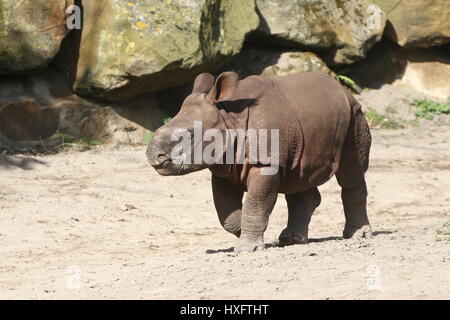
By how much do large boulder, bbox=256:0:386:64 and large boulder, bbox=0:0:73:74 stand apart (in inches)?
128

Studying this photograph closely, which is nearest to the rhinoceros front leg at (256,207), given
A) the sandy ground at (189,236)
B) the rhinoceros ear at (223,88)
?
the sandy ground at (189,236)

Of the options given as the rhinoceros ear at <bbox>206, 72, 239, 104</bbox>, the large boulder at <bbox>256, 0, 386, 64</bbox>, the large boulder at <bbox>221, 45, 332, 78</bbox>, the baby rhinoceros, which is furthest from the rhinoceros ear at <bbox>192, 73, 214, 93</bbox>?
the large boulder at <bbox>256, 0, 386, 64</bbox>

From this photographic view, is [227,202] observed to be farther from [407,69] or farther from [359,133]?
[407,69]

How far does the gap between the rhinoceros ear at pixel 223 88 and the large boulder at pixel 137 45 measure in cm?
457

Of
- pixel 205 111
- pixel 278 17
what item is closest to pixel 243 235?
pixel 205 111

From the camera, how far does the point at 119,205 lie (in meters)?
10.7

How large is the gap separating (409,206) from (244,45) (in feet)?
13.2

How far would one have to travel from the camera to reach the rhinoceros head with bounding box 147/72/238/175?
7.29m

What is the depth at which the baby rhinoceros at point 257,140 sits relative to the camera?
7.41 meters

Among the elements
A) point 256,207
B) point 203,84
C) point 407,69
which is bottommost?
point 407,69

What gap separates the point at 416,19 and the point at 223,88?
8.41 metres

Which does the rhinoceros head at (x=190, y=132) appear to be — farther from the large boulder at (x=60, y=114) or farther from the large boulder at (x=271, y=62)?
the large boulder at (x=271, y=62)

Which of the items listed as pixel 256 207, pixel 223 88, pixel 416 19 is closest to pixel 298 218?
pixel 256 207

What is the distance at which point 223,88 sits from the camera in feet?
24.8
